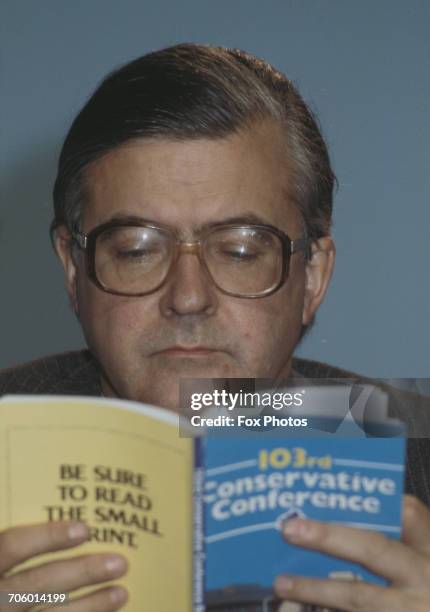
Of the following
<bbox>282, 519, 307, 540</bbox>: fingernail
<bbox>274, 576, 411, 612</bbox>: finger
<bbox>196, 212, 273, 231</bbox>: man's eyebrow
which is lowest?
<bbox>274, 576, 411, 612</bbox>: finger

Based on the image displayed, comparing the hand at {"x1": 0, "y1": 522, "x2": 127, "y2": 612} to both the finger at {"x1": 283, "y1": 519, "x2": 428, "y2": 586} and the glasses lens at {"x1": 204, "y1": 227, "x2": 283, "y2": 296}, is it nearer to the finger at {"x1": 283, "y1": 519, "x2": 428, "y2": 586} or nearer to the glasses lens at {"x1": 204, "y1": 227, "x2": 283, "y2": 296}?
the finger at {"x1": 283, "y1": 519, "x2": 428, "y2": 586}

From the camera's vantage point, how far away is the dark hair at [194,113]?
1312 millimetres

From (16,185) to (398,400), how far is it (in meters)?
1.00

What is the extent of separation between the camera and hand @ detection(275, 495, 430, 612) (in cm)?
83

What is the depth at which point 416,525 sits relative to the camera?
2.82ft

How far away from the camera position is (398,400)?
165 cm

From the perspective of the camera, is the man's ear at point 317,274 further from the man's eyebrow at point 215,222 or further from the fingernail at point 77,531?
the fingernail at point 77,531

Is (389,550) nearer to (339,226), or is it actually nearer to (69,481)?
(69,481)

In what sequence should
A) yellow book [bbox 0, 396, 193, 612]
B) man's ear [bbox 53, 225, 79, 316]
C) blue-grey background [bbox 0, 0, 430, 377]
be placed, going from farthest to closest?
blue-grey background [bbox 0, 0, 430, 377], man's ear [bbox 53, 225, 79, 316], yellow book [bbox 0, 396, 193, 612]

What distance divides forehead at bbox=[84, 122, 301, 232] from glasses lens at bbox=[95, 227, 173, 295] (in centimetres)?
3

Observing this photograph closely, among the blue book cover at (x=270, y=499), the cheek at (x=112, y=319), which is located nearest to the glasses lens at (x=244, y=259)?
the cheek at (x=112, y=319)

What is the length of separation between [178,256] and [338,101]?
0.85 m

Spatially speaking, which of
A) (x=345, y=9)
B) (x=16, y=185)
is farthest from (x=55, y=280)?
(x=345, y=9)

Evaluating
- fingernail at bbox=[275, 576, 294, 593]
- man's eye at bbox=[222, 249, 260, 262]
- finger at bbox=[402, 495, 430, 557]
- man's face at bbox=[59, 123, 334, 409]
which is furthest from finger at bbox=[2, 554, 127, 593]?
man's eye at bbox=[222, 249, 260, 262]
